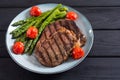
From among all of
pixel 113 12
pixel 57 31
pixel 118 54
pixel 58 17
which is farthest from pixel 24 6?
pixel 118 54

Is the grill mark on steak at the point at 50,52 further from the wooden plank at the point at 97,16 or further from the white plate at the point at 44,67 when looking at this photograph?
the wooden plank at the point at 97,16

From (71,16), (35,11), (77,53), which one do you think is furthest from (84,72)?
(35,11)

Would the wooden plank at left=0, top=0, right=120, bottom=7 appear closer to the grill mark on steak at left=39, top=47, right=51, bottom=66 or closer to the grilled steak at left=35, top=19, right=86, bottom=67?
the grilled steak at left=35, top=19, right=86, bottom=67

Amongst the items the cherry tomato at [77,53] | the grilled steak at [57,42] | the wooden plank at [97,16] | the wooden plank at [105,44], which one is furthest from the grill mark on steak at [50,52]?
the wooden plank at [97,16]

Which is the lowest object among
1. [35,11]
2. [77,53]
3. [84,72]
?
[84,72]

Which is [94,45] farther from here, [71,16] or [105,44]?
[71,16]

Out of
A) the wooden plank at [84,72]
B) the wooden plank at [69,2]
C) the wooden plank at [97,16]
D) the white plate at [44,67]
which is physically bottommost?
the wooden plank at [84,72]

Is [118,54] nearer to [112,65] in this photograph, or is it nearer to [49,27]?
[112,65]
